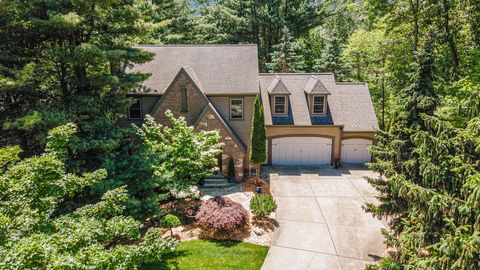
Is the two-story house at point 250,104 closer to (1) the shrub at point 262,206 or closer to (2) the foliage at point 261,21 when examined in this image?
(1) the shrub at point 262,206

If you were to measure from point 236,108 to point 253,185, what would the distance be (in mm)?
5550

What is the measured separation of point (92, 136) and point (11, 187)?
24.2 feet

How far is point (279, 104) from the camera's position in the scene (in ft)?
73.8

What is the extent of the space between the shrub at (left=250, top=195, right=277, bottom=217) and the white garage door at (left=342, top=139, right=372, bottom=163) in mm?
11035

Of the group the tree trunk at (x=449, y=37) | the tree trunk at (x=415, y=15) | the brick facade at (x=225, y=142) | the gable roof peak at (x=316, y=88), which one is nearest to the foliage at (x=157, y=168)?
the brick facade at (x=225, y=142)

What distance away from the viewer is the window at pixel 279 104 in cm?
2238

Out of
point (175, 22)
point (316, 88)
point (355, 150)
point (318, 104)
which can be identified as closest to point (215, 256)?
point (318, 104)

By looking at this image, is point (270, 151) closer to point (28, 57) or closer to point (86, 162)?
point (86, 162)

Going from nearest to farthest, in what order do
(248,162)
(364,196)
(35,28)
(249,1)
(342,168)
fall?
(35,28) < (364,196) < (248,162) < (342,168) < (249,1)

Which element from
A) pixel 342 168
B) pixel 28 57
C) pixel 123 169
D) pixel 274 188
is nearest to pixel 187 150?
pixel 123 169

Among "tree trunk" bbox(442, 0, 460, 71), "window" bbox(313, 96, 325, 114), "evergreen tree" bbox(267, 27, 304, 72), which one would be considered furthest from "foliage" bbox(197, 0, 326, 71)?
"tree trunk" bbox(442, 0, 460, 71)

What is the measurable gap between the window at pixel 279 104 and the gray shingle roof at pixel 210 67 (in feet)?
9.58

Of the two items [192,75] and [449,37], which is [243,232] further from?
[449,37]

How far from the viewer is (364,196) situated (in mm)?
17828
